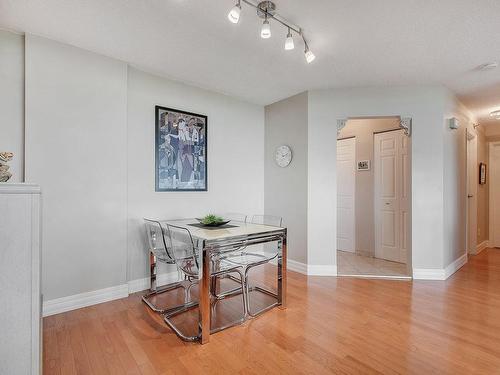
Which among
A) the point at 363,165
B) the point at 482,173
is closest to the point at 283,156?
the point at 363,165

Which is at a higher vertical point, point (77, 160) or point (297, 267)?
point (77, 160)

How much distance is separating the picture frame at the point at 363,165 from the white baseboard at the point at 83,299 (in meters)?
4.01

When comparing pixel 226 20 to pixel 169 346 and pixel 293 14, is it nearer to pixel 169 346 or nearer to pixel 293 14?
pixel 293 14

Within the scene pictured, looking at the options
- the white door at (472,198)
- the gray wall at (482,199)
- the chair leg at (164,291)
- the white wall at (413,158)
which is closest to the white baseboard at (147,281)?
the chair leg at (164,291)

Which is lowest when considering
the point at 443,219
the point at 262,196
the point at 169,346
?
the point at 169,346

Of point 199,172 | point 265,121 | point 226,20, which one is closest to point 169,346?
point 199,172

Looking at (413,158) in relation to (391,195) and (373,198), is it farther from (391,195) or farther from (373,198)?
(373,198)

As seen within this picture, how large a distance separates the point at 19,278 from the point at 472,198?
6137mm

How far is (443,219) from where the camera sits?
342 centimetres

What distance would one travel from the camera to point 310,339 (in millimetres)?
2014

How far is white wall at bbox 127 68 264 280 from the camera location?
117 inches

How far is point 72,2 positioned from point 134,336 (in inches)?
98.8

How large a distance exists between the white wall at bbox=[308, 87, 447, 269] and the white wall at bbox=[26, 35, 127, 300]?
2.34 meters

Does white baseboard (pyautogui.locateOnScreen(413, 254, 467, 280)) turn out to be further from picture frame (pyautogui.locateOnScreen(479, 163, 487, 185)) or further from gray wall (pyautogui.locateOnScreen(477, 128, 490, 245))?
picture frame (pyautogui.locateOnScreen(479, 163, 487, 185))
